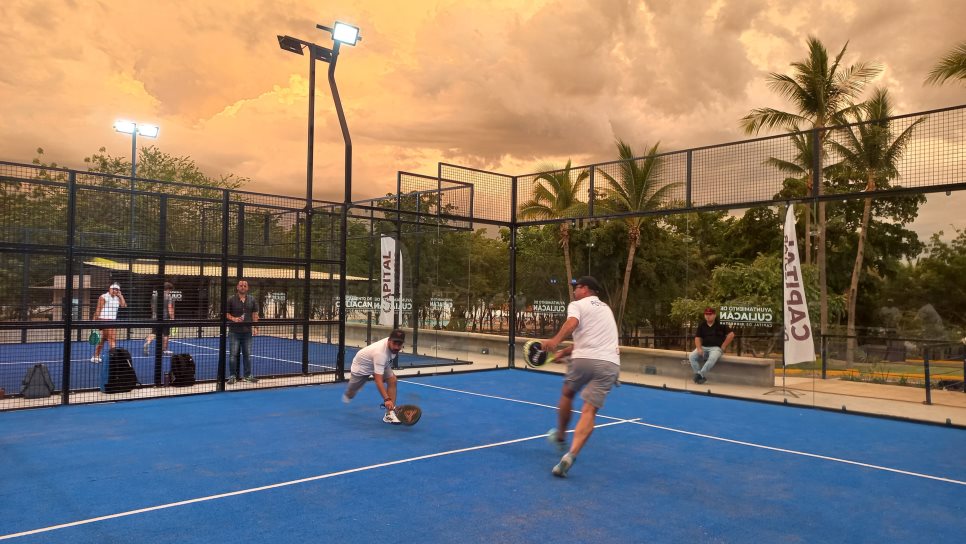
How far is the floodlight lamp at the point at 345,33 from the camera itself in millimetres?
11969

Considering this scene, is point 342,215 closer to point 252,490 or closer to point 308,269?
point 308,269

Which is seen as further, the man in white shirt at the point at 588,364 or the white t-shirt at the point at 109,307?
the white t-shirt at the point at 109,307

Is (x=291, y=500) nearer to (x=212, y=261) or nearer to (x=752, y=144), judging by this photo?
(x=212, y=261)

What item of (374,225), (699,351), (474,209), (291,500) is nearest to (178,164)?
(374,225)

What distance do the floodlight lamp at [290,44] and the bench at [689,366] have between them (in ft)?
31.3

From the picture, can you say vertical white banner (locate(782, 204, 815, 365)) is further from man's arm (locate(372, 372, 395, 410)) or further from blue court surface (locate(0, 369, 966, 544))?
man's arm (locate(372, 372, 395, 410))

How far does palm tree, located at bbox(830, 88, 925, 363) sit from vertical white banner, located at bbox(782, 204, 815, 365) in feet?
6.26

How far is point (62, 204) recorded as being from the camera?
34.4ft

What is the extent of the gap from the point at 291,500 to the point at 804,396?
9.45m

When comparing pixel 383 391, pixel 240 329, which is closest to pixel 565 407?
pixel 383 391

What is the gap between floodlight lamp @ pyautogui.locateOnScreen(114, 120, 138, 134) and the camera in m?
20.5

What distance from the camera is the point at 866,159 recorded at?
12.1 meters

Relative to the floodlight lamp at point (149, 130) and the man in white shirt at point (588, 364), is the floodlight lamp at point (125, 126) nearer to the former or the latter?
the floodlight lamp at point (149, 130)

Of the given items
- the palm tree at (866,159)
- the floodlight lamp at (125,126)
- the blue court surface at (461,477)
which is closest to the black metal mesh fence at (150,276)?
the blue court surface at (461,477)
